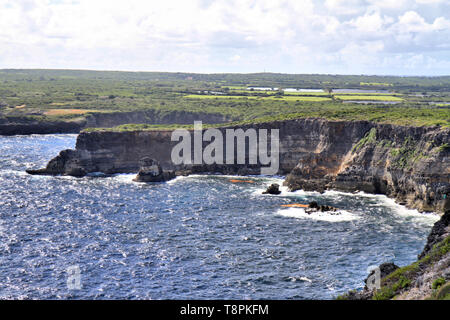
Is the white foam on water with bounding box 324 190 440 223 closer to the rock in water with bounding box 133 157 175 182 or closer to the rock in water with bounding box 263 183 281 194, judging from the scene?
the rock in water with bounding box 263 183 281 194

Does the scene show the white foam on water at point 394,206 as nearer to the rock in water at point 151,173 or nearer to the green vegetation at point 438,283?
the rock in water at point 151,173

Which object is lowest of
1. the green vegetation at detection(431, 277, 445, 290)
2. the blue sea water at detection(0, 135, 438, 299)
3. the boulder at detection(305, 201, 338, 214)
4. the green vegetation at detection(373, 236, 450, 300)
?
the blue sea water at detection(0, 135, 438, 299)

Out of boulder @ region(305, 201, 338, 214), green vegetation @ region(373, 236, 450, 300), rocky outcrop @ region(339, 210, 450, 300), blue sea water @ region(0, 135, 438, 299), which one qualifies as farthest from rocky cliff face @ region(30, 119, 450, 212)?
green vegetation @ region(373, 236, 450, 300)

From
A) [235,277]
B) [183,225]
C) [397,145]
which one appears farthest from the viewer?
[397,145]

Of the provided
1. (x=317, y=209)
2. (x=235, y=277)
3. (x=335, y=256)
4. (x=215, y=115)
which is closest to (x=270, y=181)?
(x=317, y=209)

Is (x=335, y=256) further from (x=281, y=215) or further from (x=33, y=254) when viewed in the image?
(x=33, y=254)
